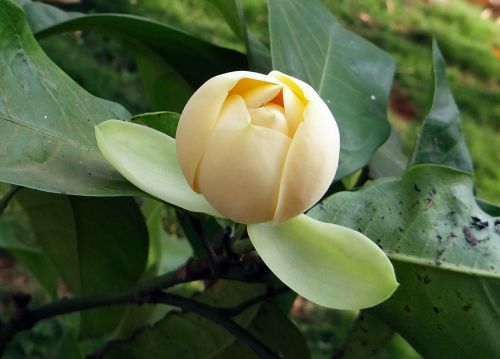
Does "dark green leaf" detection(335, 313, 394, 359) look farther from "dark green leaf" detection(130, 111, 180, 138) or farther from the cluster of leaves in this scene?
"dark green leaf" detection(130, 111, 180, 138)

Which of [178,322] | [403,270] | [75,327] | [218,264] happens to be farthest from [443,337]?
[75,327]

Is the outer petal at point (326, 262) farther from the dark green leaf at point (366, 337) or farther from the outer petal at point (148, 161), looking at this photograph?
the dark green leaf at point (366, 337)

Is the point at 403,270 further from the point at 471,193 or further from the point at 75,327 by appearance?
the point at 75,327

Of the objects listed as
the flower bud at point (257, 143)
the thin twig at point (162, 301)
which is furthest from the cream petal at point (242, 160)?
the thin twig at point (162, 301)

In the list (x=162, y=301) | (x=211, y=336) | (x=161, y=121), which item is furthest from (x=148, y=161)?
(x=211, y=336)

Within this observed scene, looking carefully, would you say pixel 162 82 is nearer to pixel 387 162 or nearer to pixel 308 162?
pixel 387 162

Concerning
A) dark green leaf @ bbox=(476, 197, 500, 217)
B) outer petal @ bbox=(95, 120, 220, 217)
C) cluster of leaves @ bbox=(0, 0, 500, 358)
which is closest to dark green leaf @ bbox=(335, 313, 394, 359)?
cluster of leaves @ bbox=(0, 0, 500, 358)

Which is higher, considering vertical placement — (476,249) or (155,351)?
(476,249)

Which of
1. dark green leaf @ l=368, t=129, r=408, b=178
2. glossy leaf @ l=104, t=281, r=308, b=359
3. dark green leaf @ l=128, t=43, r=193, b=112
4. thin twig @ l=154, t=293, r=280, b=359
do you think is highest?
dark green leaf @ l=128, t=43, r=193, b=112
